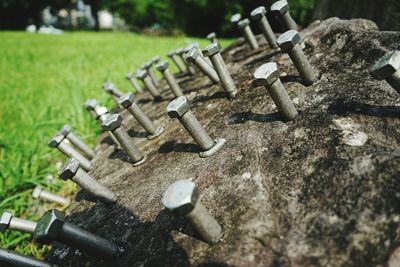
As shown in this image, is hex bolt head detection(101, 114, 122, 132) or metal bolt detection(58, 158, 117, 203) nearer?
metal bolt detection(58, 158, 117, 203)

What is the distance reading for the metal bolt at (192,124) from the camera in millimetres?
1771

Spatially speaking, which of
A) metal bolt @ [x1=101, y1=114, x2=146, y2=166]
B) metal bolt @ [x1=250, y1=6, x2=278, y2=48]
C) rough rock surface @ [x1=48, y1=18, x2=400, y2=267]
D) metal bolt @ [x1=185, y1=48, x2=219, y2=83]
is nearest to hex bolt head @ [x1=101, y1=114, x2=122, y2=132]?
metal bolt @ [x1=101, y1=114, x2=146, y2=166]

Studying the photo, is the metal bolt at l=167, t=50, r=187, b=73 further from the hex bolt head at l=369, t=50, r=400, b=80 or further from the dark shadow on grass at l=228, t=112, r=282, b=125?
the hex bolt head at l=369, t=50, r=400, b=80

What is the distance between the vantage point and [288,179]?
1514mm

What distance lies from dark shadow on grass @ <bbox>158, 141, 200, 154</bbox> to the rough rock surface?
11 millimetres

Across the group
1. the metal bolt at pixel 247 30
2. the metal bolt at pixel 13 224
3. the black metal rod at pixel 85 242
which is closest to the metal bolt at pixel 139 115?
the metal bolt at pixel 13 224

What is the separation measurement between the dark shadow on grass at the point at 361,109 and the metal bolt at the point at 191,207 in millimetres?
917

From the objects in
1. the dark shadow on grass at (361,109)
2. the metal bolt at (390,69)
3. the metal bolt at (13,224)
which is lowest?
the dark shadow on grass at (361,109)

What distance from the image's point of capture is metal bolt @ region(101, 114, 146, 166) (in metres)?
2.15

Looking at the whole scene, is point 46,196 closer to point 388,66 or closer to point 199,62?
point 199,62

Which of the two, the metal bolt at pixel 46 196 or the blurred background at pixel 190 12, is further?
the blurred background at pixel 190 12

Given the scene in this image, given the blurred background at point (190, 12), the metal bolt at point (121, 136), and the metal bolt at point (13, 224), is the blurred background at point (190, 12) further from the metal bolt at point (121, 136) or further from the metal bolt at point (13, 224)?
the metal bolt at point (13, 224)

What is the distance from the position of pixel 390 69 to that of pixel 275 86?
53 cm

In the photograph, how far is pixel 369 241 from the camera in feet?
3.81
